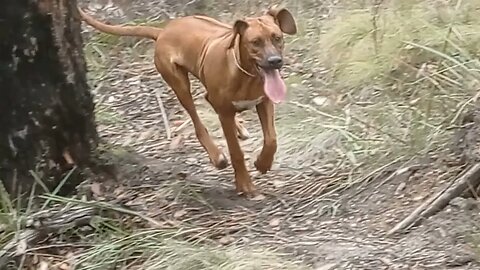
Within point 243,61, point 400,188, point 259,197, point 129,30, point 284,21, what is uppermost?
point 284,21

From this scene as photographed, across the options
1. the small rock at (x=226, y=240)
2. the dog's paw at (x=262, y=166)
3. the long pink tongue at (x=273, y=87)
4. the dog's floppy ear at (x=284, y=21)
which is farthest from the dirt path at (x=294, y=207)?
the dog's floppy ear at (x=284, y=21)

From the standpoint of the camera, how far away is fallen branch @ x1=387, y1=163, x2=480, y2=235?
336 centimetres

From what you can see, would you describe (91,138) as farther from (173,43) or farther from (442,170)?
(442,170)

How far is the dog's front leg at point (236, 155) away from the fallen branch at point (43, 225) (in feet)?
2.42

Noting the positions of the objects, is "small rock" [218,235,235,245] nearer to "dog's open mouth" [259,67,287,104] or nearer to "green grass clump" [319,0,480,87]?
"dog's open mouth" [259,67,287,104]

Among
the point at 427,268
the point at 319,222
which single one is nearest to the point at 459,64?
the point at 319,222

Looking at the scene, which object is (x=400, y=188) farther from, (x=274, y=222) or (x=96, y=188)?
(x=96, y=188)

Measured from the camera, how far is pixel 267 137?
387 cm

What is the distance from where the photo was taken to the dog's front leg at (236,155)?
12.7 ft

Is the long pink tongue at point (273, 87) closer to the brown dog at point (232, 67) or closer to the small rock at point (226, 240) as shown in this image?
the brown dog at point (232, 67)

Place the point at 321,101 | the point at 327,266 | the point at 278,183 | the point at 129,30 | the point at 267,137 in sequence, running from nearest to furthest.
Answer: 1. the point at 327,266
2. the point at 267,137
3. the point at 278,183
4. the point at 129,30
5. the point at 321,101

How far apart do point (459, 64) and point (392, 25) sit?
1172 mm

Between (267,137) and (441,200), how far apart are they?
84 centimetres

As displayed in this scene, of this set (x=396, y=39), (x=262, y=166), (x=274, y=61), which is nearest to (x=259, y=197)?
(x=262, y=166)
